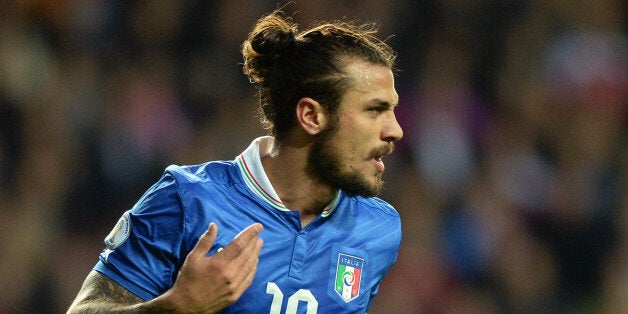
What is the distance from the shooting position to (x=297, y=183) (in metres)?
3.24

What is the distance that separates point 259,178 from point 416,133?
3.24 m

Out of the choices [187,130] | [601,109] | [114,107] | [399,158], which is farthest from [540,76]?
[114,107]

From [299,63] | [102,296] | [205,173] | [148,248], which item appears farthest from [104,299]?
[299,63]

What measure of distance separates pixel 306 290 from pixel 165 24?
3.57 m

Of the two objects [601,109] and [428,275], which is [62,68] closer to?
[428,275]

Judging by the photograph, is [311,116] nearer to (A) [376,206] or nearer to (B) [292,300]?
(A) [376,206]

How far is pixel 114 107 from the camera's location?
5.88m

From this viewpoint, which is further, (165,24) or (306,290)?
(165,24)

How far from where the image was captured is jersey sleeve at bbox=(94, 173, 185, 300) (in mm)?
2906

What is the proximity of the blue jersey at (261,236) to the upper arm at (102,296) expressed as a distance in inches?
0.7

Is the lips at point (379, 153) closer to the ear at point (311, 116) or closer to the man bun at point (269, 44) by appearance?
the ear at point (311, 116)

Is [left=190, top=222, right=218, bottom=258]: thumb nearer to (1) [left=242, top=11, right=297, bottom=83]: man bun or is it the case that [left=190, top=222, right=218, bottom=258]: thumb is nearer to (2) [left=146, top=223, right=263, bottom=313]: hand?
(2) [left=146, top=223, right=263, bottom=313]: hand

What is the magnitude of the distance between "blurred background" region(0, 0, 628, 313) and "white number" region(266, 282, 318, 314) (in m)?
2.67

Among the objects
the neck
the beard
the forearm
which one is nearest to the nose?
the beard
